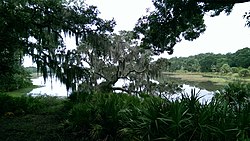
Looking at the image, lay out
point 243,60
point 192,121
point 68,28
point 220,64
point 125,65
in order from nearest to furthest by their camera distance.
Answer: point 192,121, point 68,28, point 125,65, point 243,60, point 220,64

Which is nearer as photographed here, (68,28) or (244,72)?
(68,28)

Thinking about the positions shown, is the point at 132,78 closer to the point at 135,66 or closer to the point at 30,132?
the point at 135,66

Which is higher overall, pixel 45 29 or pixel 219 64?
pixel 45 29

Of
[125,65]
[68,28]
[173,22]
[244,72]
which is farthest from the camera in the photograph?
[244,72]

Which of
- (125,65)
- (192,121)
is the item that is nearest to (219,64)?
(125,65)

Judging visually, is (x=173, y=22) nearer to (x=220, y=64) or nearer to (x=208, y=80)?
(x=208, y=80)

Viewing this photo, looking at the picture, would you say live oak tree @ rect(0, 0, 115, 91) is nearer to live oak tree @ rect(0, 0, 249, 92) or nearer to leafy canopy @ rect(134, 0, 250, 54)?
live oak tree @ rect(0, 0, 249, 92)

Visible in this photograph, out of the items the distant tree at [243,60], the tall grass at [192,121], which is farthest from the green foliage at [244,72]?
the tall grass at [192,121]

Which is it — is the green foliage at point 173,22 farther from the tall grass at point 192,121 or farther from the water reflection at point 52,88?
the water reflection at point 52,88

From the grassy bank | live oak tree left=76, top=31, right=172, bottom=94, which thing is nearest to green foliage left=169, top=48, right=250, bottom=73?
the grassy bank

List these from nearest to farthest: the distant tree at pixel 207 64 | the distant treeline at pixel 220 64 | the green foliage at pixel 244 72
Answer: the green foliage at pixel 244 72 < the distant treeline at pixel 220 64 < the distant tree at pixel 207 64

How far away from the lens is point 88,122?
769cm

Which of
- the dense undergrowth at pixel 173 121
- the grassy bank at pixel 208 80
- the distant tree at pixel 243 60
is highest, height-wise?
the distant tree at pixel 243 60

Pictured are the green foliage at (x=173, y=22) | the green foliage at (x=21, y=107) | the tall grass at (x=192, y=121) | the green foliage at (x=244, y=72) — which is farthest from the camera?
the green foliage at (x=244, y=72)
